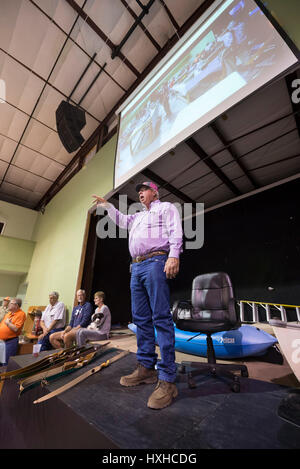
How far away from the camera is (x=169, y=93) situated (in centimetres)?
280

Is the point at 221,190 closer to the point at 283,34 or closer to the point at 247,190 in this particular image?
the point at 247,190

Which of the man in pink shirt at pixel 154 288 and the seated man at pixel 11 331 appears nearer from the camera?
the man in pink shirt at pixel 154 288

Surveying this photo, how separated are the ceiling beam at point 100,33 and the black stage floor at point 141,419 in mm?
5731

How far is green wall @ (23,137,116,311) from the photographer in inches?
172

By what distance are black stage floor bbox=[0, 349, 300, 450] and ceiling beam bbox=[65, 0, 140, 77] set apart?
18.8 ft

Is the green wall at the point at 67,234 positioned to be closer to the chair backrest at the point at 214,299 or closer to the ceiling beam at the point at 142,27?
the ceiling beam at the point at 142,27

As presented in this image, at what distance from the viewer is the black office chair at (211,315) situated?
1406mm

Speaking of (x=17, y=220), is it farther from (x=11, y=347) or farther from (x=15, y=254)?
(x=11, y=347)

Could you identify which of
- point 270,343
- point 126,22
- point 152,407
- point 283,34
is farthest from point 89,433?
point 126,22

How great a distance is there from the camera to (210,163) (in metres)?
3.70

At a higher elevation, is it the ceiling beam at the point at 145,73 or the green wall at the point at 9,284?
the ceiling beam at the point at 145,73

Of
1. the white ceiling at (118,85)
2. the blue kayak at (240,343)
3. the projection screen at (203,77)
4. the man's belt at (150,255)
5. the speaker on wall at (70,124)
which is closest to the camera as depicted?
the man's belt at (150,255)

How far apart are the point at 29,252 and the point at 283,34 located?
8.68 meters

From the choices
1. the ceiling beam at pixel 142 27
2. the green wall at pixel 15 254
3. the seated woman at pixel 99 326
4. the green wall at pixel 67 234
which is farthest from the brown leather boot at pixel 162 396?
the green wall at pixel 15 254
